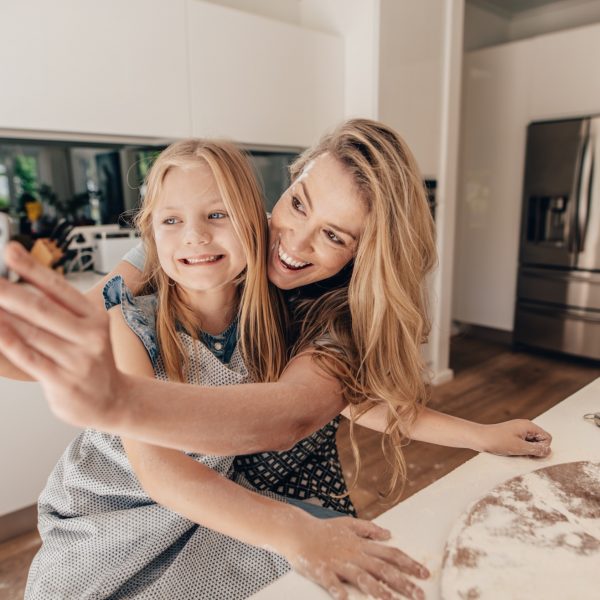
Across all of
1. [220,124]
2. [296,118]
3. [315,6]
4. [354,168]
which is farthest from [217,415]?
[315,6]

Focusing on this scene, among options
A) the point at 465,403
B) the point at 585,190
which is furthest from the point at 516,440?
the point at 585,190

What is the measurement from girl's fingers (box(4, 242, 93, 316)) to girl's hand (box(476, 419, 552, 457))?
0.78m

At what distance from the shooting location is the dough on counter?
602 mm

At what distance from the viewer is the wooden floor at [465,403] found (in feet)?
6.50

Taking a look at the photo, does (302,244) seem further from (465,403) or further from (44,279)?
(465,403)

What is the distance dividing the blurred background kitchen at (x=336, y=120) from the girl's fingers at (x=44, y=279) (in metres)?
1.22

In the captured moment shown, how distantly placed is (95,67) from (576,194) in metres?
3.12

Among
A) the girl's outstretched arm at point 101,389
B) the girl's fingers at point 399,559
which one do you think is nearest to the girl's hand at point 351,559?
the girl's fingers at point 399,559

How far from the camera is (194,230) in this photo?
1.03 metres

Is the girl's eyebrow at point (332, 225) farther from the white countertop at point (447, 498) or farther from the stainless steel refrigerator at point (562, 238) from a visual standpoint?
the stainless steel refrigerator at point (562, 238)

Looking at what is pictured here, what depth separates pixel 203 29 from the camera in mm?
2373

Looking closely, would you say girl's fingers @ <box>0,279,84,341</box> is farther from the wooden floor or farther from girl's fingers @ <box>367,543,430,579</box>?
the wooden floor

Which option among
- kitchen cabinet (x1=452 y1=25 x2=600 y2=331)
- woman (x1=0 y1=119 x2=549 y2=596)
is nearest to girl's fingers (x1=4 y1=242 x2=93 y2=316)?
woman (x1=0 y1=119 x2=549 y2=596)

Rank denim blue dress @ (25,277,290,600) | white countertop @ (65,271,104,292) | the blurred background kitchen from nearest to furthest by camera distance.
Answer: denim blue dress @ (25,277,290,600) < the blurred background kitchen < white countertop @ (65,271,104,292)
